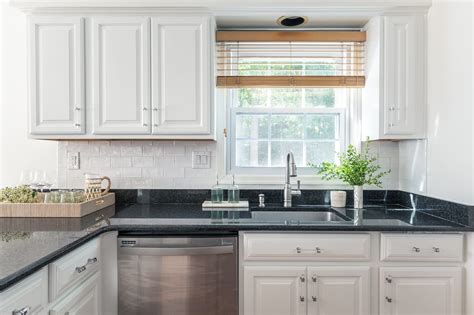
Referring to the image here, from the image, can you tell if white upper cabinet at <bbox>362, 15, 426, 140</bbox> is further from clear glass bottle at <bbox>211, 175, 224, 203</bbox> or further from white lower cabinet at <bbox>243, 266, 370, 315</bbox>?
clear glass bottle at <bbox>211, 175, 224, 203</bbox>

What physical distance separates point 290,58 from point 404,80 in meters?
0.82

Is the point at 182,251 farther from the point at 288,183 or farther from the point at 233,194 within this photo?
the point at 288,183

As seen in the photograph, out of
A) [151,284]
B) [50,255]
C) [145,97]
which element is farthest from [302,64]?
[50,255]

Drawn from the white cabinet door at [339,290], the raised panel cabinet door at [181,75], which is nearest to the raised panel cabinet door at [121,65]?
the raised panel cabinet door at [181,75]

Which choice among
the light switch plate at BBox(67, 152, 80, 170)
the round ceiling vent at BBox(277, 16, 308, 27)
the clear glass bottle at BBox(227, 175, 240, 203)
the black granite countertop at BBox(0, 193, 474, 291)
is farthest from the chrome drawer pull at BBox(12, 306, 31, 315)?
the round ceiling vent at BBox(277, 16, 308, 27)

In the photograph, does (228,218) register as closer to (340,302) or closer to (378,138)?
(340,302)

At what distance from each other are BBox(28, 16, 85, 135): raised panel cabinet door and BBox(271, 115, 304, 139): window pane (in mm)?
1376

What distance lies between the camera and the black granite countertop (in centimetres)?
137

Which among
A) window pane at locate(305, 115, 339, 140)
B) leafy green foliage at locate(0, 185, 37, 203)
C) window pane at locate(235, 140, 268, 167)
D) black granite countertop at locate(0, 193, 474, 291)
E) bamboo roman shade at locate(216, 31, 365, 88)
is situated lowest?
black granite countertop at locate(0, 193, 474, 291)

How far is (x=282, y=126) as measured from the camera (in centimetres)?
267

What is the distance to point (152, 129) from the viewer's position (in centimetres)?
221

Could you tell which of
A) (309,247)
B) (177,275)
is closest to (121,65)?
(177,275)

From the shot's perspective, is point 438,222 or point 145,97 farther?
point 145,97

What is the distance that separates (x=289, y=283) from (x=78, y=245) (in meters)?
1.07
